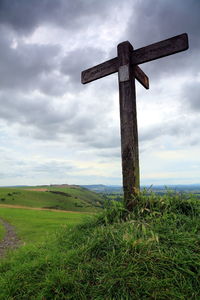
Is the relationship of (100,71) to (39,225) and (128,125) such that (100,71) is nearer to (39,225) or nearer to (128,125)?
(128,125)

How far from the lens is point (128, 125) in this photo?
18.6 feet

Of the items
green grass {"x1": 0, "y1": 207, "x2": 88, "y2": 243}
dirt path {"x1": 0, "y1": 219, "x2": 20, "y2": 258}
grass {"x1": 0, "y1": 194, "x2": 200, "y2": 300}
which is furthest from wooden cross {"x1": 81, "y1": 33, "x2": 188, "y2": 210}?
dirt path {"x1": 0, "y1": 219, "x2": 20, "y2": 258}

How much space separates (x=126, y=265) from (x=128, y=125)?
11.0 ft

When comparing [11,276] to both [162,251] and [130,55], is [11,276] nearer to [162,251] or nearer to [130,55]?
[162,251]

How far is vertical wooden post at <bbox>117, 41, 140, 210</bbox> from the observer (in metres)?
5.48

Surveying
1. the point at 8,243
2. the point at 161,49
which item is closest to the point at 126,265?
the point at 161,49

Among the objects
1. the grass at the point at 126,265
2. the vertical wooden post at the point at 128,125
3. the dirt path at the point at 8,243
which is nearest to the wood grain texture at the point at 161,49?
the vertical wooden post at the point at 128,125

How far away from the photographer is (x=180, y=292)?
2.97 m

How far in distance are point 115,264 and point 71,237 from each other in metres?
1.90

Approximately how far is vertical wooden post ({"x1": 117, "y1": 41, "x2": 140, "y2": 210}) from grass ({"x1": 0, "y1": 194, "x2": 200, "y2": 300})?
2.51 feet

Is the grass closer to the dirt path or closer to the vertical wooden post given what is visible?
the vertical wooden post

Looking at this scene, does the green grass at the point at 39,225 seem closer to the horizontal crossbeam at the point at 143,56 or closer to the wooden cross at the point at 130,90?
the wooden cross at the point at 130,90

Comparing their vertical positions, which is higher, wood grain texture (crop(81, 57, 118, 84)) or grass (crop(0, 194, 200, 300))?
wood grain texture (crop(81, 57, 118, 84))

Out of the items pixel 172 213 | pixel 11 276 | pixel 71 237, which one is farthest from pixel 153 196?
pixel 11 276
